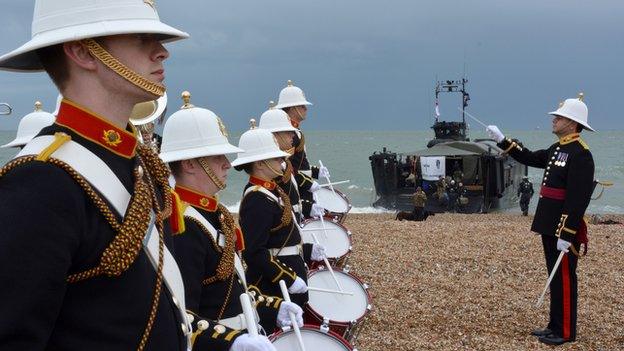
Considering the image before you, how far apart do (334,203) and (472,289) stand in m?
2.68

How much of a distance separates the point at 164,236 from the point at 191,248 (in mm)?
902

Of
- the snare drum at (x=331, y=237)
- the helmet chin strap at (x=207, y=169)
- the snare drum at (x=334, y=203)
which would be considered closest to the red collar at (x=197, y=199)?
the helmet chin strap at (x=207, y=169)

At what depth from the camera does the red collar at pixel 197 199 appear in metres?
3.04

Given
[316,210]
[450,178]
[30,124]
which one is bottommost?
[450,178]

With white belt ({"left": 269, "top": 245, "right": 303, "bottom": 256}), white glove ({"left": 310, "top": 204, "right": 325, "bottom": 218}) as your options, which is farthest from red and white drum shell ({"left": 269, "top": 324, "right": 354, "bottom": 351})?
white glove ({"left": 310, "top": 204, "right": 325, "bottom": 218})

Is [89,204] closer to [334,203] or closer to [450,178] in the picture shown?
[334,203]

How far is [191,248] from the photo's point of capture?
2805mm

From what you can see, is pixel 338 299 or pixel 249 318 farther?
pixel 338 299

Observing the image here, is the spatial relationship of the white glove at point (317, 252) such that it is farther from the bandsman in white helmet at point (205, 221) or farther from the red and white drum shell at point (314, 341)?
the bandsman in white helmet at point (205, 221)

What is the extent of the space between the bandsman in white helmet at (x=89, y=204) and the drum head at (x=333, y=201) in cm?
826

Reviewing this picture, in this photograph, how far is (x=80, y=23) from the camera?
5.36 ft

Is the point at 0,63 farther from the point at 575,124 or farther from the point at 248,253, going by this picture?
the point at 575,124

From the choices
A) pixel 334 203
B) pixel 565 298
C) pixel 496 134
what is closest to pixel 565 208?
pixel 565 298

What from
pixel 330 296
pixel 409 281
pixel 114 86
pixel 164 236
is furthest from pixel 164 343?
pixel 409 281
